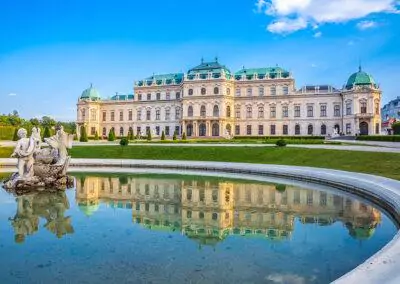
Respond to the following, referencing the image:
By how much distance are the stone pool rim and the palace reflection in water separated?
69cm

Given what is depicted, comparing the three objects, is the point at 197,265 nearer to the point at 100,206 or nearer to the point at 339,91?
the point at 100,206

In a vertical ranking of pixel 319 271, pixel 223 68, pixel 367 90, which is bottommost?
pixel 319 271

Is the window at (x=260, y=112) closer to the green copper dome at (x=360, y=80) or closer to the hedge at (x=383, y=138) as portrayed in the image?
the green copper dome at (x=360, y=80)

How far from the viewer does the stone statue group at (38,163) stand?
1548cm

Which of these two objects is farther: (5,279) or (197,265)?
(197,265)

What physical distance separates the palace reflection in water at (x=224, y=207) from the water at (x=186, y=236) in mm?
33

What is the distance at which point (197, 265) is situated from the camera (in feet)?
22.6

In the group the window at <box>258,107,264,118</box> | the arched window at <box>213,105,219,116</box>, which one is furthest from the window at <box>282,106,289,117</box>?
the arched window at <box>213,105,219,116</box>

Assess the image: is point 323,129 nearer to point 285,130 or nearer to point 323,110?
point 323,110

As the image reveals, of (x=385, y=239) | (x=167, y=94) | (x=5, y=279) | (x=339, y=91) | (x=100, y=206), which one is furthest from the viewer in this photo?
(x=167, y=94)

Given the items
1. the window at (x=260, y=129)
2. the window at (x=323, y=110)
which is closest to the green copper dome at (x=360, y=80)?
the window at (x=323, y=110)

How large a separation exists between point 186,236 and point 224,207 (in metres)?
3.59

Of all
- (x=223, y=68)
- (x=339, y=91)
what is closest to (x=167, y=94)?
(x=223, y=68)

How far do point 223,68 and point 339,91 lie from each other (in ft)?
68.0
